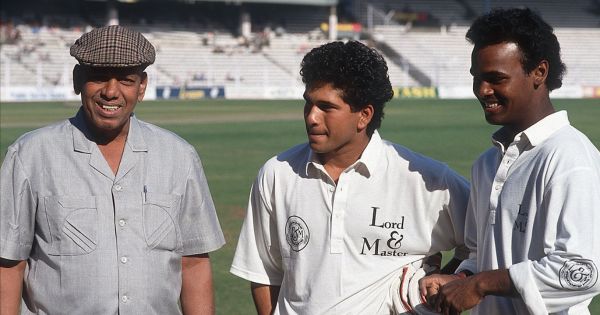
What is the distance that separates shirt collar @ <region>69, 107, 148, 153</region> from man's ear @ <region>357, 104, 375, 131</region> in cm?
80

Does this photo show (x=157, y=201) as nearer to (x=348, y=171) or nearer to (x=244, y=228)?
→ (x=244, y=228)

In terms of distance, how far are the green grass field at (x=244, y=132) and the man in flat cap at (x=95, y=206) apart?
373cm

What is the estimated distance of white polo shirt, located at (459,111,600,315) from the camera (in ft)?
10.3

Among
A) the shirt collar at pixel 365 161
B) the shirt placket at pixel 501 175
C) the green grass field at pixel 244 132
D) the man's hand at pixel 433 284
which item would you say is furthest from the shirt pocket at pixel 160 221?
the green grass field at pixel 244 132

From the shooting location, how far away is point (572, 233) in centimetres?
312

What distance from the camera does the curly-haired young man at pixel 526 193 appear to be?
3143 millimetres

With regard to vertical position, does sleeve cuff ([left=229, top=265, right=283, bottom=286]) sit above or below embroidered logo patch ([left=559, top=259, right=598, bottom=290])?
below

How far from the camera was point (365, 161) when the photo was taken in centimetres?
392

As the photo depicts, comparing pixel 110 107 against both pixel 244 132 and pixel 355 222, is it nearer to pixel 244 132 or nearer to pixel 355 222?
pixel 355 222

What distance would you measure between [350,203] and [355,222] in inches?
2.9

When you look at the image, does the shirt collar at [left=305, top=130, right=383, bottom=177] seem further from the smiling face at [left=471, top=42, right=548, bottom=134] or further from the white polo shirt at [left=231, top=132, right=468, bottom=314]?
the smiling face at [left=471, top=42, right=548, bottom=134]

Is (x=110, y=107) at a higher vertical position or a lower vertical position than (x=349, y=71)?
lower

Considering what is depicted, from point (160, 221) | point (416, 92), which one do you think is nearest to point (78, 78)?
point (160, 221)

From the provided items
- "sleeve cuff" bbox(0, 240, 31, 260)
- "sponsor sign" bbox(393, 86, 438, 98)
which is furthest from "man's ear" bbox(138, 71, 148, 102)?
"sponsor sign" bbox(393, 86, 438, 98)
